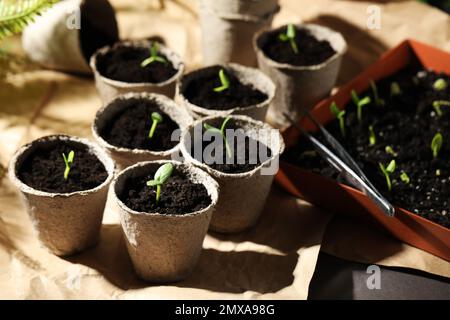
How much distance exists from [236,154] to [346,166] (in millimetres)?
224

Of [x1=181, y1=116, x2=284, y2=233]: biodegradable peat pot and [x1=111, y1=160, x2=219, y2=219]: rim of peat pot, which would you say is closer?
[x1=111, y1=160, x2=219, y2=219]: rim of peat pot

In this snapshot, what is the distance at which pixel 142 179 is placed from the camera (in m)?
1.30

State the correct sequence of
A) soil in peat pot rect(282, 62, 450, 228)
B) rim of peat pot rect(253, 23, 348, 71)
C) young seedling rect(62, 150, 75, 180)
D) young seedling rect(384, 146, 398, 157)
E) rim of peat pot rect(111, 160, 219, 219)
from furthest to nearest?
1. rim of peat pot rect(253, 23, 348, 71)
2. young seedling rect(384, 146, 398, 157)
3. soil in peat pot rect(282, 62, 450, 228)
4. young seedling rect(62, 150, 75, 180)
5. rim of peat pot rect(111, 160, 219, 219)

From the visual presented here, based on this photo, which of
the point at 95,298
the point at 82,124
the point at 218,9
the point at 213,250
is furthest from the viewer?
the point at 218,9

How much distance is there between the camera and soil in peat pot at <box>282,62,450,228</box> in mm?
1411

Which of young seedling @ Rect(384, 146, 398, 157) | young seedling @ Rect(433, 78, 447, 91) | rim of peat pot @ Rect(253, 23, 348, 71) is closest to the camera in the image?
young seedling @ Rect(384, 146, 398, 157)

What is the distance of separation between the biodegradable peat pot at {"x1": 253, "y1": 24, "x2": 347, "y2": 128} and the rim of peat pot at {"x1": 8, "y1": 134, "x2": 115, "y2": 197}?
49cm

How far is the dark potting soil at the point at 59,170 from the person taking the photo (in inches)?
50.2

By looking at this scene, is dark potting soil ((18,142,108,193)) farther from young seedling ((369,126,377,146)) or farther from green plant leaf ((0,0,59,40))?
young seedling ((369,126,377,146))

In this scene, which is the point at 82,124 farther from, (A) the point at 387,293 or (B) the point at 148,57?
(A) the point at 387,293

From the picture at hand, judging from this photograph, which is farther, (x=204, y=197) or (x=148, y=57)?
(x=148, y=57)

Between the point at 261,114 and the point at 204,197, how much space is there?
0.33m

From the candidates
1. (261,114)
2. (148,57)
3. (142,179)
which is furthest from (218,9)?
(142,179)

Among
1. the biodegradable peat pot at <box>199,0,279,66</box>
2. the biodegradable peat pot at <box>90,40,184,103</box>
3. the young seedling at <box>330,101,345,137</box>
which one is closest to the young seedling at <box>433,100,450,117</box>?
the young seedling at <box>330,101,345,137</box>
